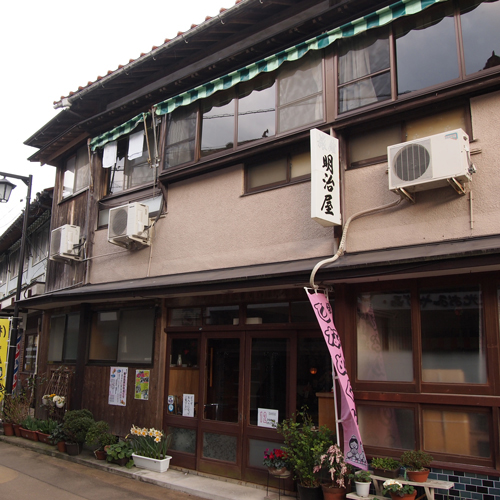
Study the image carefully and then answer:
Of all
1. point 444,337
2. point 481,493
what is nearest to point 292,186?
point 444,337

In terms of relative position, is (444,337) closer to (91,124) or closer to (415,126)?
(415,126)

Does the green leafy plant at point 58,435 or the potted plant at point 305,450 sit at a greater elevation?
the potted plant at point 305,450

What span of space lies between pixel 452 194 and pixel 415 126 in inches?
53.5

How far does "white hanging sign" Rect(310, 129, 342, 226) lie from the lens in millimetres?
7648

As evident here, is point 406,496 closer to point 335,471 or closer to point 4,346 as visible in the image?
point 335,471

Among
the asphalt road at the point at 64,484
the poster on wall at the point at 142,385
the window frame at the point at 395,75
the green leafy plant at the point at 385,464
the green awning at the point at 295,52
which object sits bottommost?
the asphalt road at the point at 64,484

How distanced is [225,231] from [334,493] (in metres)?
4.99

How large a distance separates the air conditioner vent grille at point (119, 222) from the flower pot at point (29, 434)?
17.3 feet

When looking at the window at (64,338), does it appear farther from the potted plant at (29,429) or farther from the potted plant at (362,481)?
the potted plant at (362,481)

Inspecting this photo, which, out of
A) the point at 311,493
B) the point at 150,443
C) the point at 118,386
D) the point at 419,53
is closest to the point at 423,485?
the point at 311,493

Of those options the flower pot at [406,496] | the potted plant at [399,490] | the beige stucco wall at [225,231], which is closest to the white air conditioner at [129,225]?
the beige stucco wall at [225,231]

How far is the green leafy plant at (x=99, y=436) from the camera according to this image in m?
10.3

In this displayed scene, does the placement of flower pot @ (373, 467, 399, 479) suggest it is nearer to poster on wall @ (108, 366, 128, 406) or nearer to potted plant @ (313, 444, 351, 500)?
potted plant @ (313, 444, 351, 500)

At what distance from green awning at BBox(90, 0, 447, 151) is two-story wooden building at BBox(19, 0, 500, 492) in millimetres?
37
